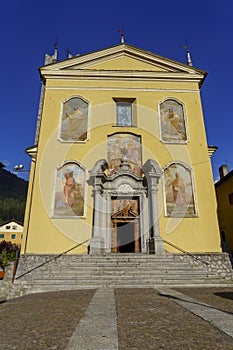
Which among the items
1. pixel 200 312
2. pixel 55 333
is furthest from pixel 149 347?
pixel 200 312

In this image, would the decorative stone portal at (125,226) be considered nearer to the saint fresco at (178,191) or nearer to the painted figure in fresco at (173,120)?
the saint fresco at (178,191)

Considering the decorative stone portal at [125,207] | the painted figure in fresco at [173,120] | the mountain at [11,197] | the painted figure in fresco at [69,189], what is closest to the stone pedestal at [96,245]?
the decorative stone portal at [125,207]

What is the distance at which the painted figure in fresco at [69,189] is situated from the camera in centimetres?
1258

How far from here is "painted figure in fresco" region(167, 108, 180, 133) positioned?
14.6 m

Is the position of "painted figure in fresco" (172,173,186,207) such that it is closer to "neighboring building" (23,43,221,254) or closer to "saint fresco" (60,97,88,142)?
"neighboring building" (23,43,221,254)

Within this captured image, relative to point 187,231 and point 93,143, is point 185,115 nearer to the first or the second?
point 93,143

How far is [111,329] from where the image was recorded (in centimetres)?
310

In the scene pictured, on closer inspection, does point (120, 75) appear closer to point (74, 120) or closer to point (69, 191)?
point (74, 120)

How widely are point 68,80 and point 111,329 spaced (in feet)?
49.4

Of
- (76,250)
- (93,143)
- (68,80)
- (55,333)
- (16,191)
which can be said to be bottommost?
(55,333)

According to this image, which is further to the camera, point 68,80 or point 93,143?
point 68,80

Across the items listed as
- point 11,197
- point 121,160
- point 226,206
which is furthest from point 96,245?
point 11,197

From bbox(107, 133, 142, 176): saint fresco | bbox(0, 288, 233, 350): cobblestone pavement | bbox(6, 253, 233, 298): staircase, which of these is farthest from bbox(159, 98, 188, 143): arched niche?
bbox(0, 288, 233, 350): cobblestone pavement

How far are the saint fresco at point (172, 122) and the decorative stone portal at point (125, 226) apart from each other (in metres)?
4.47
